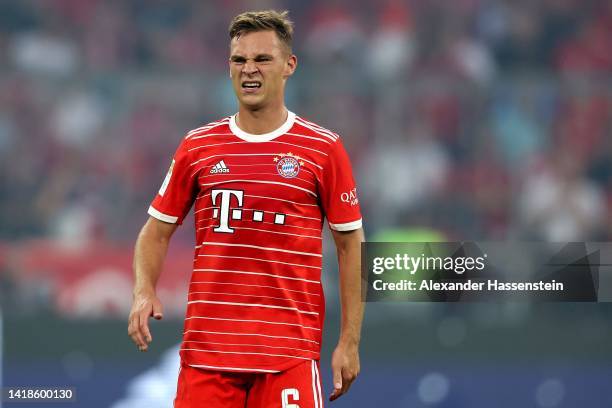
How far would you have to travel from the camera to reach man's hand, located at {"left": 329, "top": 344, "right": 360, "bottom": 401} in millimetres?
3529

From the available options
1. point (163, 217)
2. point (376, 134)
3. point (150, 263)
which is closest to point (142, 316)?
point (150, 263)

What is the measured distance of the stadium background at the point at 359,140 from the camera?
6.56 meters

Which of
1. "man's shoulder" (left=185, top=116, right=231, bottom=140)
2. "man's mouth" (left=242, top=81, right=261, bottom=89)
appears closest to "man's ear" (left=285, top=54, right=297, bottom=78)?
"man's mouth" (left=242, top=81, right=261, bottom=89)

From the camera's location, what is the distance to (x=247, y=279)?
3510mm

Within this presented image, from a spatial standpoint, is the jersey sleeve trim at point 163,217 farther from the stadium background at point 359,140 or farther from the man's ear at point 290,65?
the stadium background at point 359,140

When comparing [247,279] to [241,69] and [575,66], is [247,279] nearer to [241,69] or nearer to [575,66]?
[241,69]

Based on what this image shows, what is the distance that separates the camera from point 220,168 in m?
3.56

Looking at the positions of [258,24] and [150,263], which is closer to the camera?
[258,24]

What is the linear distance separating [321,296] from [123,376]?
255cm

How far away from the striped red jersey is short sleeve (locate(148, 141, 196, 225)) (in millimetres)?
42

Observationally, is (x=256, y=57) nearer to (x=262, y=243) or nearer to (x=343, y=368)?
(x=262, y=243)

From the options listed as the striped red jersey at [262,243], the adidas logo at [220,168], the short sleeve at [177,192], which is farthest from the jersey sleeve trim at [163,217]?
the adidas logo at [220,168]

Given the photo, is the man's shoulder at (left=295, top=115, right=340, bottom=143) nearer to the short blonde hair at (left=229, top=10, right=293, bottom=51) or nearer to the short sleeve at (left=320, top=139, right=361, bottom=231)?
the short sleeve at (left=320, top=139, right=361, bottom=231)

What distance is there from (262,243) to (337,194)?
295mm
